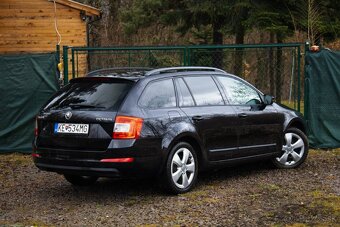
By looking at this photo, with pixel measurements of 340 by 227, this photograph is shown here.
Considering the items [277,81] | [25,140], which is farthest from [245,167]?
[277,81]

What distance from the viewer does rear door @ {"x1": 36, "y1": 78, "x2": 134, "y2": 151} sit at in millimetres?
7031

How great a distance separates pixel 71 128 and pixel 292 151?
391 cm

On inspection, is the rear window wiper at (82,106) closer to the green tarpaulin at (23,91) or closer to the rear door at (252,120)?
the rear door at (252,120)

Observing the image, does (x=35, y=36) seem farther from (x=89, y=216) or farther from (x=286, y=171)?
(x=89, y=216)

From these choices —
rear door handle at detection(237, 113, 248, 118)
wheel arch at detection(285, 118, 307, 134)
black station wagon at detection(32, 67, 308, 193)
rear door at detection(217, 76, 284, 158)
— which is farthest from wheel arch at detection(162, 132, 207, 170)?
wheel arch at detection(285, 118, 307, 134)

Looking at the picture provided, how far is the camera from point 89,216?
22.0ft

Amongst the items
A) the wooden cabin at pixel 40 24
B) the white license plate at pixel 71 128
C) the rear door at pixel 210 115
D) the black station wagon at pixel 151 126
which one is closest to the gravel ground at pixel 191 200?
the black station wagon at pixel 151 126

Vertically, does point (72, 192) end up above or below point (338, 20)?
below

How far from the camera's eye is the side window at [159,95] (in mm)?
7329

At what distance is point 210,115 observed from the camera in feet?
26.3

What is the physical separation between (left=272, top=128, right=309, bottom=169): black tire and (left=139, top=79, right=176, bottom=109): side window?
2463mm

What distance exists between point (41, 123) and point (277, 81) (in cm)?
940

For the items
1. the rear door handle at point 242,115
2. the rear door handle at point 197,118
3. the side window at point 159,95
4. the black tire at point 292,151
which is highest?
the side window at point 159,95

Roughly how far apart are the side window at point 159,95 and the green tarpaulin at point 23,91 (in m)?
4.17
